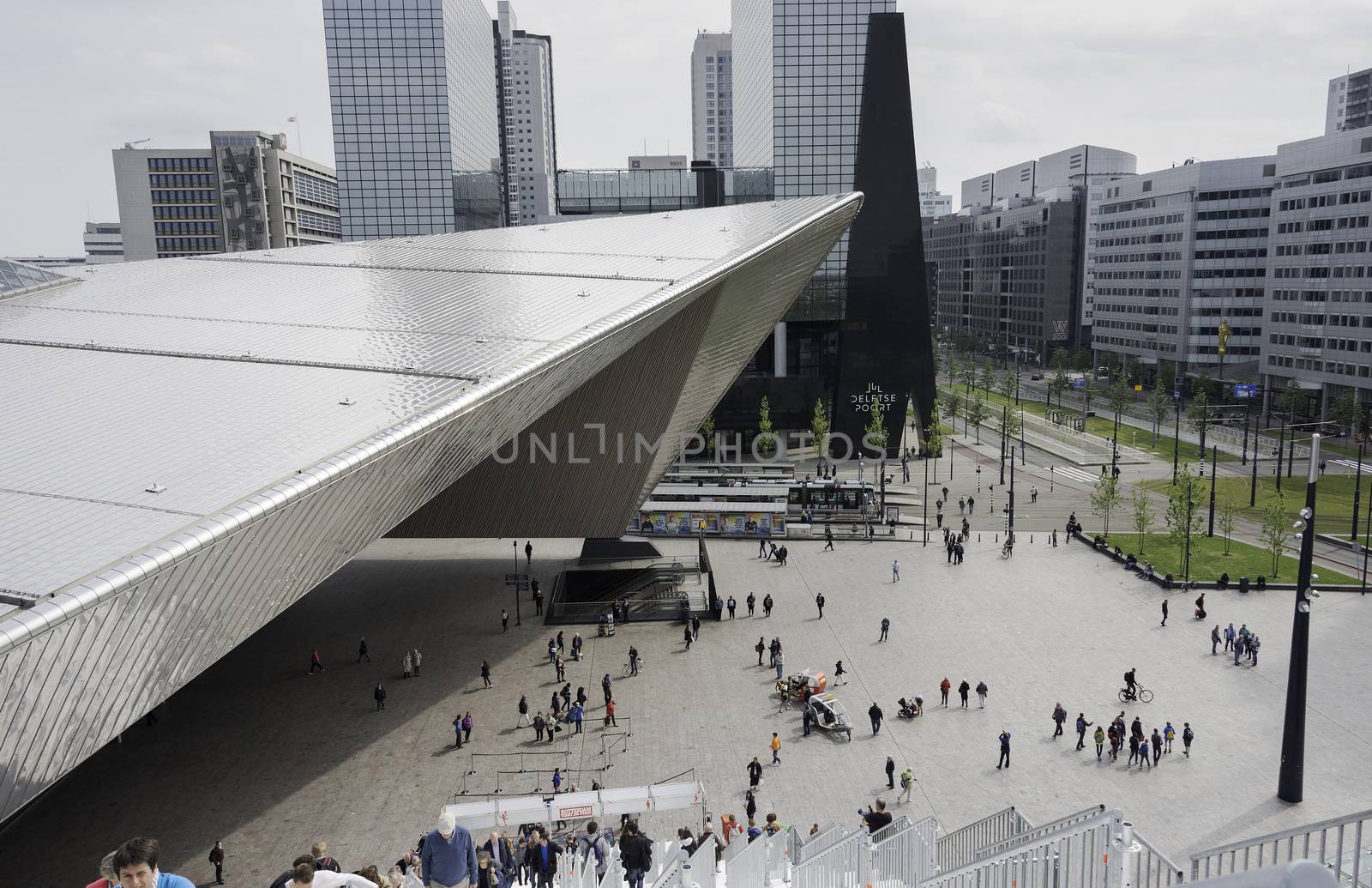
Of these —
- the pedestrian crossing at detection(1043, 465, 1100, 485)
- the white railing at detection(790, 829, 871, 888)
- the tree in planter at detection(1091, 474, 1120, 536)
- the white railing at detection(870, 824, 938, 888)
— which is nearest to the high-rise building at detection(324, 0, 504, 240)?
the pedestrian crossing at detection(1043, 465, 1100, 485)

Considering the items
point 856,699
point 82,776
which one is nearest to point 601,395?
point 856,699

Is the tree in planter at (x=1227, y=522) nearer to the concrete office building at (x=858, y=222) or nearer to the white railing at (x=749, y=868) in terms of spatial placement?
the concrete office building at (x=858, y=222)

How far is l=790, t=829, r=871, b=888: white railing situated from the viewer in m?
10.5

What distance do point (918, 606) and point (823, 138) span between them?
35.2m

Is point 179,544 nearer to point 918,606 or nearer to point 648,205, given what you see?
point 918,606

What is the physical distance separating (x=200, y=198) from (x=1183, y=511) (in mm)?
85962

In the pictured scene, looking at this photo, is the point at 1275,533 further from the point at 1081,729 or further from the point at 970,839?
the point at 970,839

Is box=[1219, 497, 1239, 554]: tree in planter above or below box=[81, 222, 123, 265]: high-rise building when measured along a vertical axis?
→ below

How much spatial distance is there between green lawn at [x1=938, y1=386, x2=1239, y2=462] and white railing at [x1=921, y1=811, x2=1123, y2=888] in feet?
161

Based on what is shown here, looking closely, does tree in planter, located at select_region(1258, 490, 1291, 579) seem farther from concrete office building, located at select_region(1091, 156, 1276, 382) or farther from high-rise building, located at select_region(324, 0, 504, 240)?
high-rise building, located at select_region(324, 0, 504, 240)

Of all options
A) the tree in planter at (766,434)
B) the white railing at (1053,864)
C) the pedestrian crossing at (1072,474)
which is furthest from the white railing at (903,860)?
the pedestrian crossing at (1072,474)

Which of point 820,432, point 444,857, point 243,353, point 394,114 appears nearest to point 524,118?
point 394,114

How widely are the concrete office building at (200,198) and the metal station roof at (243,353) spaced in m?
66.5

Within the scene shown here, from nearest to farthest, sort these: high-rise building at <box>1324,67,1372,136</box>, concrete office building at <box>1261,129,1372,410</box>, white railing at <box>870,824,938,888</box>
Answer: white railing at <box>870,824,938,888</box>, concrete office building at <box>1261,129,1372,410</box>, high-rise building at <box>1324,67,1372,136</box>
